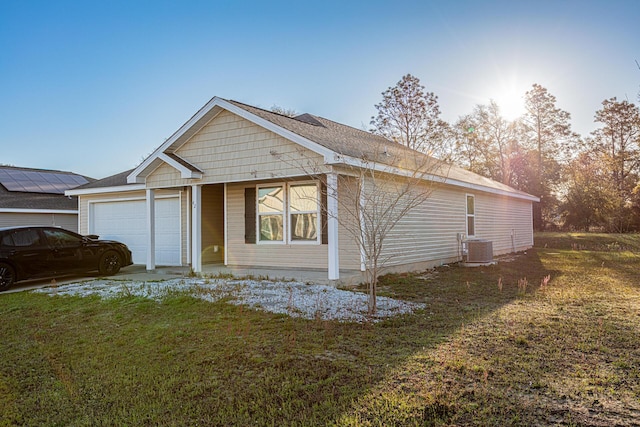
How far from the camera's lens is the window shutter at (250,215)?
38.1ft

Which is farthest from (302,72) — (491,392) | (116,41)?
(491,392)

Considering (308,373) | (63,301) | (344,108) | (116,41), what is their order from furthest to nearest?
(344,108)
(116,41)
(63,301)
(308,373)

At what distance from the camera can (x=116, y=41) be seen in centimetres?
1332

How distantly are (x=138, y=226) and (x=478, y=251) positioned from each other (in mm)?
10489

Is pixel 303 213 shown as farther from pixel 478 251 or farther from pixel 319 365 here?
pixel 319 365

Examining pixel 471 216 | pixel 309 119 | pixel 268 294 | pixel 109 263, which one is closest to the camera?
pixel 268 294

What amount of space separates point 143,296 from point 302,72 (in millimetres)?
10892

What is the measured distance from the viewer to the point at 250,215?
11688 millimetres

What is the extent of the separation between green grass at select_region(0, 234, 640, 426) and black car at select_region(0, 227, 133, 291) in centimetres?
245

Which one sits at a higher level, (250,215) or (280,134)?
(280,134)

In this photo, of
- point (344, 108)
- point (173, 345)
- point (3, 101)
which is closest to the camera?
point (173, 345)

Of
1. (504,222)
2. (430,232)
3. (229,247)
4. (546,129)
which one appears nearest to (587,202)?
(546,129)

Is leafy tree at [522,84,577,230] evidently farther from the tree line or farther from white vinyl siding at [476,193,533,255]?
white vinyl siding at [476,193,533,255]

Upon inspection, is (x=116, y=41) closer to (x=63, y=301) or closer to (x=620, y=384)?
(x=63, y=301)
